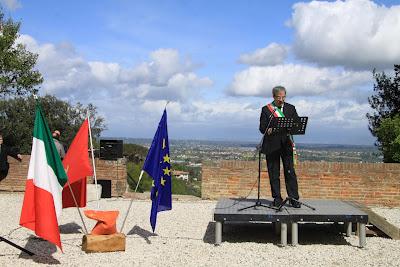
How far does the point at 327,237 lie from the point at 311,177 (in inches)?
152

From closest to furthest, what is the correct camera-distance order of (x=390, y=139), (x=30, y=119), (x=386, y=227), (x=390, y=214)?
(x=386, y=227) < (x=390, y=214) < (x=390, y=139) < (x=30, y=119)

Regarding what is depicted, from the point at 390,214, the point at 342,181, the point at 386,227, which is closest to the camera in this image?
the point at 386,227

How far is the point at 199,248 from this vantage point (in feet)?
26.3

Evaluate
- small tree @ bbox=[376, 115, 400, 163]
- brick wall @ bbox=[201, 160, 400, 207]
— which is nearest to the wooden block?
brick wall @ bbox=[201, 160, 400, 207]

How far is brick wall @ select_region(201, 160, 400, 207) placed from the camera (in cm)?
1257

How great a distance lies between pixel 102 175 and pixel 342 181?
6361 mm

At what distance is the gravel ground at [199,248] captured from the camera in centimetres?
719

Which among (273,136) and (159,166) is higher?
(273,136)

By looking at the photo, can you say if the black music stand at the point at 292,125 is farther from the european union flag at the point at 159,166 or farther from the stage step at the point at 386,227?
the stage step at the point at 386,227

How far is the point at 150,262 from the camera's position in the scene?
714cm

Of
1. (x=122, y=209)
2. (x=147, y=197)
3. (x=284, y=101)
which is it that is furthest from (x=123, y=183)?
(x=284, y=101)

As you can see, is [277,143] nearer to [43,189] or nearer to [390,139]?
[43,189]

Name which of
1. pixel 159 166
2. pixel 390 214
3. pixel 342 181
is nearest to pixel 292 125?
pixel 159 166

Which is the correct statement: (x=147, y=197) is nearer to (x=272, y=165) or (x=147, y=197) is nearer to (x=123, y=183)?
(x=123, y=183)
